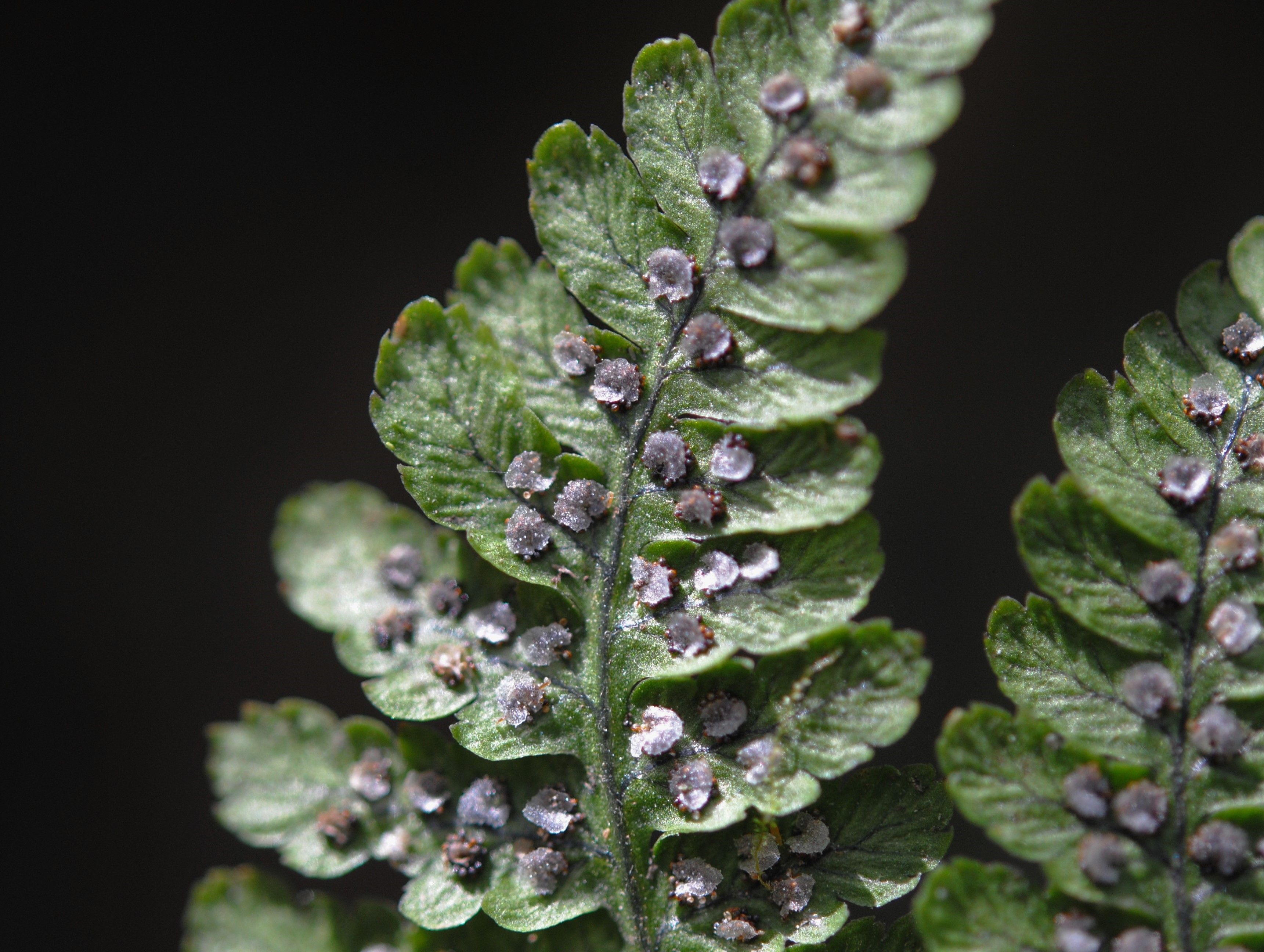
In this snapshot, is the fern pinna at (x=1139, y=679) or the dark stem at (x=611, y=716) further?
the dark stem at (x=611, y=716)

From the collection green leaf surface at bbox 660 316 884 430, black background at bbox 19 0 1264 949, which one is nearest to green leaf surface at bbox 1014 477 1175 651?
green leaf surface at bbox 660 316 884 430

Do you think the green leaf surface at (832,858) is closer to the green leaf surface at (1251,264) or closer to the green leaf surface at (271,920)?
the green leaf surface at (271,920)

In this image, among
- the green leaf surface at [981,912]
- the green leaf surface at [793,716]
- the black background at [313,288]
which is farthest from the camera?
the black background at [313,288]

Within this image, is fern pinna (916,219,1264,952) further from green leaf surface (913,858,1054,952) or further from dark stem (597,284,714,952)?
dark stem (597,284,714,952)

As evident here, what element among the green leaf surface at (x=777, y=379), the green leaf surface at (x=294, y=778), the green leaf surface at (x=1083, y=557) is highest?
the green leaf surface at (x=777, y=379)

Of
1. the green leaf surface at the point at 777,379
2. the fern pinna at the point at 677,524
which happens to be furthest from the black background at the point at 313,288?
the green leaf surface at the point at 777,379
